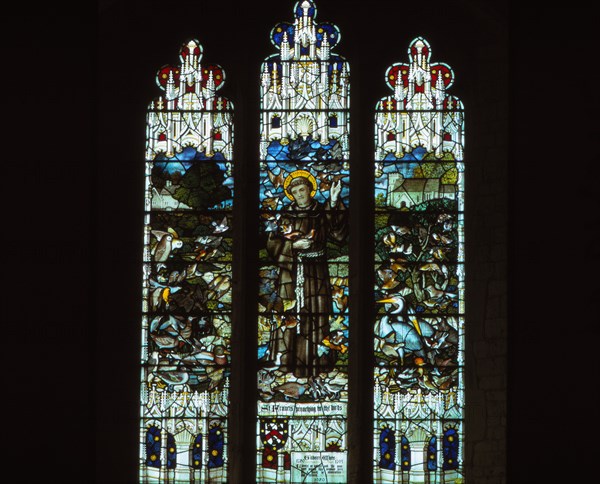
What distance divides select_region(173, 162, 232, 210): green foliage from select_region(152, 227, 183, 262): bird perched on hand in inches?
9.2

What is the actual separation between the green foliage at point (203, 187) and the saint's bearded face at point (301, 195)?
43 cm

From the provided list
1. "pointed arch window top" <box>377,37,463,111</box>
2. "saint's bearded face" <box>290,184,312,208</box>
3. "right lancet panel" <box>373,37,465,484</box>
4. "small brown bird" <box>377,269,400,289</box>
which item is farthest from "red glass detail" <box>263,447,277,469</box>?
"pointed arch window top" <box>377,37,463,111</box>

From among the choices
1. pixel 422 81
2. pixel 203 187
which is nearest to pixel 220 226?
pixel 203 187

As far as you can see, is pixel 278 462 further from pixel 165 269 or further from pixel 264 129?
pixel 264 129

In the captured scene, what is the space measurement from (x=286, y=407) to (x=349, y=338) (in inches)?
23.5

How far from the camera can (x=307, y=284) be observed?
7.27 metres

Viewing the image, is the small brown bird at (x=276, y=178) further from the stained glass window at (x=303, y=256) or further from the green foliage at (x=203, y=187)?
the green foliage at (x=203, y=187)

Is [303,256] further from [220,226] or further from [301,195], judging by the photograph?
[220,226]

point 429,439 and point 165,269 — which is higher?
point 165,269

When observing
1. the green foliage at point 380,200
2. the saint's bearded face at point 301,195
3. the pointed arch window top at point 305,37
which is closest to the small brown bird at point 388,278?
the green foliage at point 380,200

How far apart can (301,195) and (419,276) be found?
3.06 feet

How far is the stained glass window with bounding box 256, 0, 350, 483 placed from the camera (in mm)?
7098

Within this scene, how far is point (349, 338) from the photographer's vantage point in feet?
23.2
